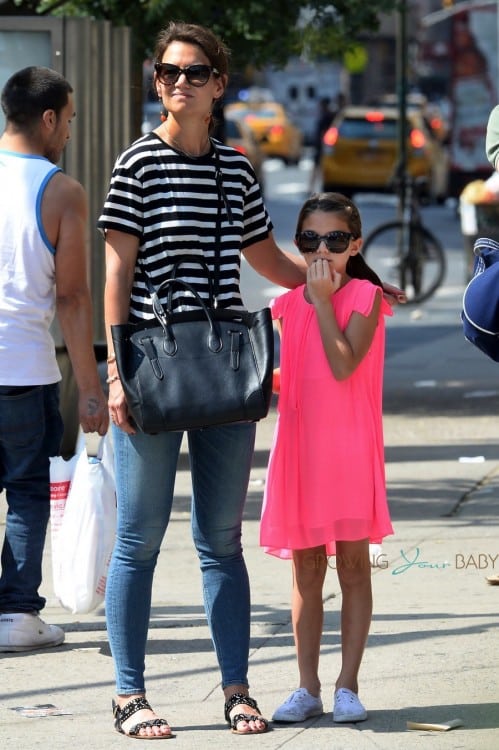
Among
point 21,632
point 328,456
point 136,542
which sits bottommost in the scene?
point 21,632

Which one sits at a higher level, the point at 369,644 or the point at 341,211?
the point at 341,211

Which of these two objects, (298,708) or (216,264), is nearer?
(216,264)

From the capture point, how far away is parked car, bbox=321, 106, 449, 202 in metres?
30.6

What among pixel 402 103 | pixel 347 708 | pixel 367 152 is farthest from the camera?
pixel 367 152

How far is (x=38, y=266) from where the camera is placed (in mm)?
5449

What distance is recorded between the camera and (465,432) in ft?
32.8

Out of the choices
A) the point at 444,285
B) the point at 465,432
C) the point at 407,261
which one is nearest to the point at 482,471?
the point at 465,432

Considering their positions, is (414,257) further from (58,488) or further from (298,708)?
(298,708)

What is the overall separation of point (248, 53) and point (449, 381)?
8.79 ft

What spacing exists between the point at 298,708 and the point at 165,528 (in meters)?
0.64

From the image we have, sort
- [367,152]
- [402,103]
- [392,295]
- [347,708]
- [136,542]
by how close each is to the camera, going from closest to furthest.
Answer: [136,542]
[347,708]
[392,295]
[402,103]
[367,152]

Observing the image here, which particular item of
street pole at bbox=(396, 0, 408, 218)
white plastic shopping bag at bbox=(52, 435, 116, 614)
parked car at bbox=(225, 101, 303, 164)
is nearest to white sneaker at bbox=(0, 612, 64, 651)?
white plastic shopping bag at bbox=(52, 435, 116, 614)

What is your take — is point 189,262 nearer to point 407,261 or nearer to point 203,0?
point 203,0

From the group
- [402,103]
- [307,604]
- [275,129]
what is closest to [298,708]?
[307,604]
